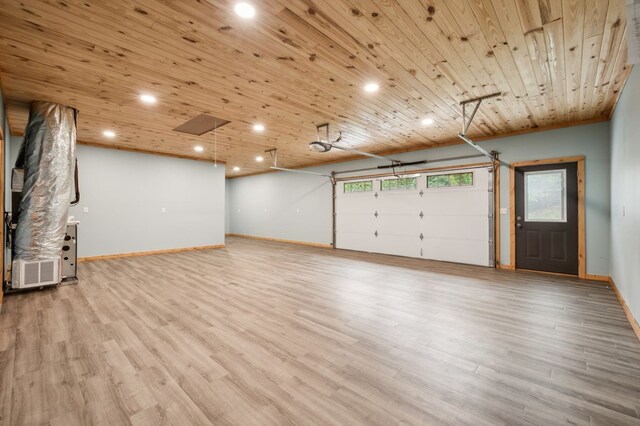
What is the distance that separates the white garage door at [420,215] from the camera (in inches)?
246

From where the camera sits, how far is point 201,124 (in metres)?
5.24

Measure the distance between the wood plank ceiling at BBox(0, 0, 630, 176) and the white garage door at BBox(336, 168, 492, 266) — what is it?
72.1 inches

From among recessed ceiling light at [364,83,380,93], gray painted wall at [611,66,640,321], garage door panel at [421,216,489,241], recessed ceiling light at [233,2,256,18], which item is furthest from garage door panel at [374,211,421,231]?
recessed ceiling light at [233,2,256,18]

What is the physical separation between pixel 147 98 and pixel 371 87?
10.3 ft

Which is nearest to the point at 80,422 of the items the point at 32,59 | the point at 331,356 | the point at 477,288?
the point at 331,356

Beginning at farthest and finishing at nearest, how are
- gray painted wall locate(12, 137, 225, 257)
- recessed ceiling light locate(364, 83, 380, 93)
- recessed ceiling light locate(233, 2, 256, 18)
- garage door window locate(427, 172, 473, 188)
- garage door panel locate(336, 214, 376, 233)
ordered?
garage door panel locate(336, 214, 376, 233), gray painted wall locate(12, 137, 225, 257), garage door window locate(427, 172, 473, 188), recessed ceiling light locate(364, 83, 380, 93), recessed ceiling light locate(233, 2, 256, 18)

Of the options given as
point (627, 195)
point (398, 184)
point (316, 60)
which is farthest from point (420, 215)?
point (316, 60)

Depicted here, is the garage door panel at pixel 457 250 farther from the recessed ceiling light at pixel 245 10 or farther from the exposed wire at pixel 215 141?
the recessed ceiling light at pixel 245 10

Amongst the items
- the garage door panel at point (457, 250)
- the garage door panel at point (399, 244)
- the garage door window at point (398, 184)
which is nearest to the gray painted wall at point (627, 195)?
the garage door panel at point (457, 250)

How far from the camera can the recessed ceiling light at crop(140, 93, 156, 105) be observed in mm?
3858

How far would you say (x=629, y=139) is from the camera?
10.7 feet

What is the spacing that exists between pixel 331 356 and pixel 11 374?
2392mm

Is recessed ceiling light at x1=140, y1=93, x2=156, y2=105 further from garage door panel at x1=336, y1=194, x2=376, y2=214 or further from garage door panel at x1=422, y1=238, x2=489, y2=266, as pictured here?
garage door panel at x1=422, y1=238, x2=489, y2=266

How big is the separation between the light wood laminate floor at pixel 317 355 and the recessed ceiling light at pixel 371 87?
2816 millimetres
